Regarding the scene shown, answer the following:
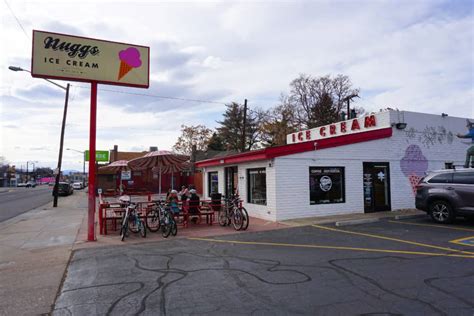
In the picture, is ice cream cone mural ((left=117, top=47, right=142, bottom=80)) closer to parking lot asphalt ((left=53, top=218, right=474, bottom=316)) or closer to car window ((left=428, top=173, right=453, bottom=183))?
parking lot asphalt ((left=53, top=218, right=474, bottom=316))

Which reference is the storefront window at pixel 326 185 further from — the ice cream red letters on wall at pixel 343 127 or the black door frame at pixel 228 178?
the ice cream red letters on wall at pixel 343 127

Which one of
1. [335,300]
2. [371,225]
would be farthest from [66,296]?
[371,225]

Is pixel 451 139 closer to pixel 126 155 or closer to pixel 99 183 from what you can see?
pixel 99 183

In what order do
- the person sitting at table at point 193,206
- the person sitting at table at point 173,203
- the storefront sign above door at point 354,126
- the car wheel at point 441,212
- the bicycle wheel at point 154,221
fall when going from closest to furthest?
the car wheel at point 441,212 < the bicycle wheel at point 154,221 < the person sitting at table at point 173,203 < the person sitting at table at point 193,206 < the storefront sign above door at point 354,126

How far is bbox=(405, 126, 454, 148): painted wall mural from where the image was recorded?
16.5m

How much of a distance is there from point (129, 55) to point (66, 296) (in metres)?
7.89

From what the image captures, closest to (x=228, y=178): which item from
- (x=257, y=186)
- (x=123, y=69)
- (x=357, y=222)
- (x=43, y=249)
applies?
(x=257, y=186)

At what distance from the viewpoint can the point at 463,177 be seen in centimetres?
1102

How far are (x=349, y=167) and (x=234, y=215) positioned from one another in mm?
5596

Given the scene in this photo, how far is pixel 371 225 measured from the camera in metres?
11.8

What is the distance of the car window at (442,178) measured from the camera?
11.4 meters

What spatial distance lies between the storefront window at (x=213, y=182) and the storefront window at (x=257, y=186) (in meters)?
4.53

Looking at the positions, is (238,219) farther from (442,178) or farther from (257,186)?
(442,178)

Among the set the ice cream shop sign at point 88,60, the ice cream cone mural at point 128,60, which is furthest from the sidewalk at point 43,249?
the ice cream cone mural at point 128,60
